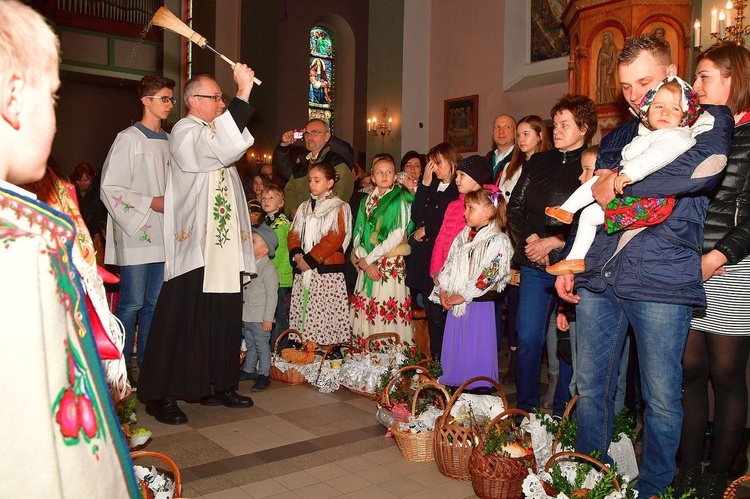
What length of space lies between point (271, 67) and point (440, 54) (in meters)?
4.63

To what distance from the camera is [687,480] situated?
2611 millimetres

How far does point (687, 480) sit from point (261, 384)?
114 inches

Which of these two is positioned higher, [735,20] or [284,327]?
[735,20]

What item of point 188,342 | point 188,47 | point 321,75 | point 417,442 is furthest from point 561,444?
point 321,75

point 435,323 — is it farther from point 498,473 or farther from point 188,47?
point 188,47

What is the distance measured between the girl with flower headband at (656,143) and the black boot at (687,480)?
3.33 ft

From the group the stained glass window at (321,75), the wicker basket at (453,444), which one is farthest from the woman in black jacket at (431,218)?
the stained glass window at (321,75)

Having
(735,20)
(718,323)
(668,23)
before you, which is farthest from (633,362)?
(668,23)

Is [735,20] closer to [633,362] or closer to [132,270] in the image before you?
[633,362]

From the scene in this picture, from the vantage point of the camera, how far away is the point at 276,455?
11.3 feet

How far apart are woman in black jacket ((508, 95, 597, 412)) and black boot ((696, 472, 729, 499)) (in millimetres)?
1111

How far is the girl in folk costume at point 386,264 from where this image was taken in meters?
5.30

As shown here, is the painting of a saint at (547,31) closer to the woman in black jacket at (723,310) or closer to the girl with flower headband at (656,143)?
the woman in black jacket at (723,310)

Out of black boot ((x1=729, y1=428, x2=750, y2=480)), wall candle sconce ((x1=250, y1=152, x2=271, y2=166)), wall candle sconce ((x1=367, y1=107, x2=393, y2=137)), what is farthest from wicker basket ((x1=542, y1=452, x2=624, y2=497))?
wall candle sconce ((x1=250, y1=152, x2=271, y2=166))
